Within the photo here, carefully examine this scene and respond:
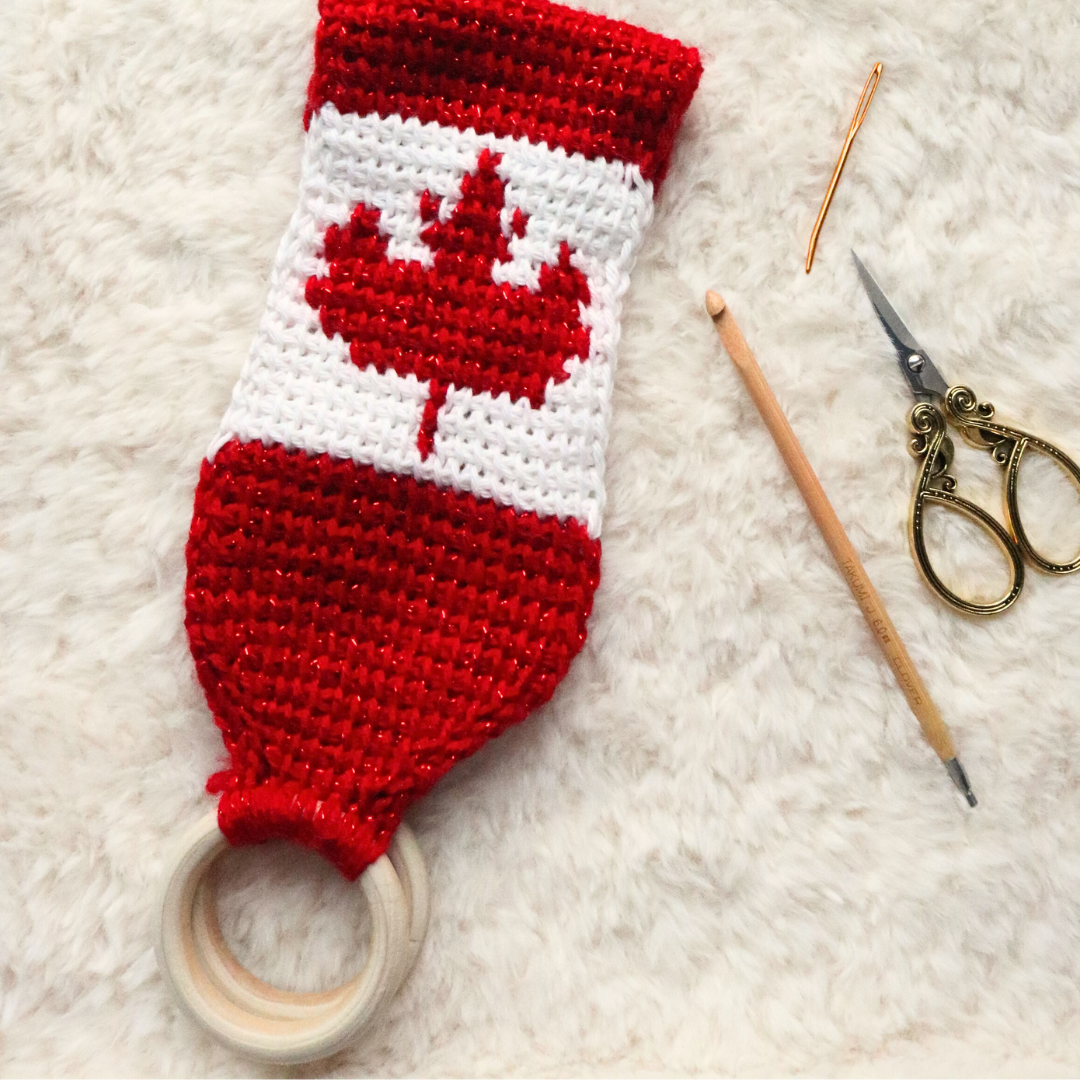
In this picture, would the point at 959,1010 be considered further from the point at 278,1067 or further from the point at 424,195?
the point at 424,195

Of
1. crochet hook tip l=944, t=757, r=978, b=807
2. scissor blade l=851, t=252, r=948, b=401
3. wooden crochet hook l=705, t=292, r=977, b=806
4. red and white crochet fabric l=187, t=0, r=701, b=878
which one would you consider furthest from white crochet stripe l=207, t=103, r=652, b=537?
crochet hook tip l=944, t=757, r=978, b=807

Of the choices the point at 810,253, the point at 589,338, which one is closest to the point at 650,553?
the point at 589,338

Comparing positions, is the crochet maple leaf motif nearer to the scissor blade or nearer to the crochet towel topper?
the crochet towel topper

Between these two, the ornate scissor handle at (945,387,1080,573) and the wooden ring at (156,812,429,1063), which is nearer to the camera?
the wooden ring at (156,812,429,1063)

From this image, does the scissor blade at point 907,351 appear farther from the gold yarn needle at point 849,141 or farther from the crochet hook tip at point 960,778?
the crochet hook tip at point 960,778

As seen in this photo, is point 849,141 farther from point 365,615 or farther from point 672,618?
point 365,615

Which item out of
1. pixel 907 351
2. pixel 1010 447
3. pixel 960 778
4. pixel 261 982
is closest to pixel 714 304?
pixel 907 351

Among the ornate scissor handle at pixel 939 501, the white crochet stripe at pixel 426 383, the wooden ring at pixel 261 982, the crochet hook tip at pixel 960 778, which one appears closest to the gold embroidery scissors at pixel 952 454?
the ornate scissor handle at pixel 939 501
